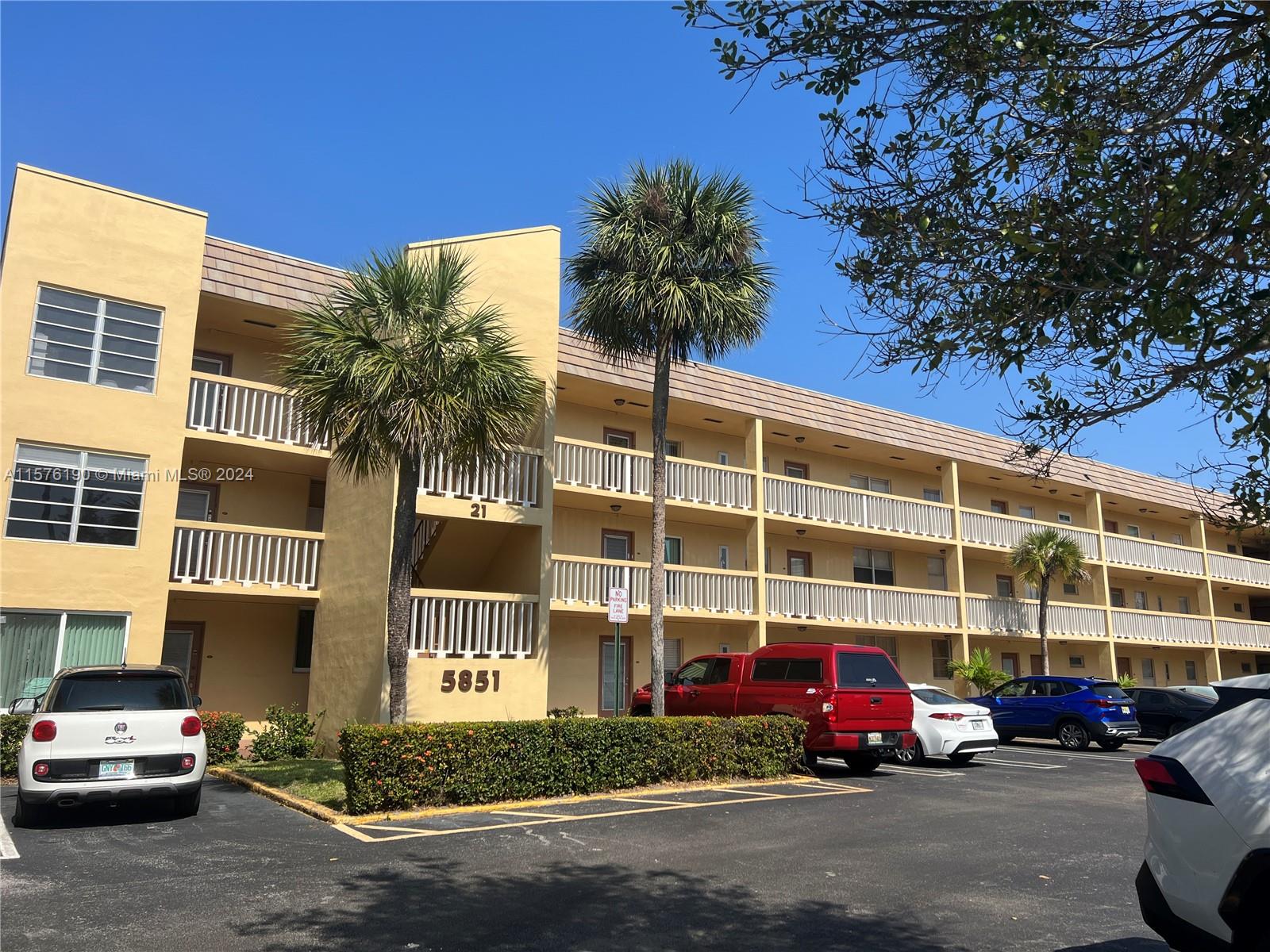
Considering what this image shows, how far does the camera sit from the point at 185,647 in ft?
61.8

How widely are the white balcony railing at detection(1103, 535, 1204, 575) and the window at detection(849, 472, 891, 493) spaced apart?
8918 mm

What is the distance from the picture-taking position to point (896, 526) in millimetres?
27828

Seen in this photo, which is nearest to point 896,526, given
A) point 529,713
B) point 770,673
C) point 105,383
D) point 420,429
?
point 770,673

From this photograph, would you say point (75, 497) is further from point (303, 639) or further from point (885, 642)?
point (885, 642)

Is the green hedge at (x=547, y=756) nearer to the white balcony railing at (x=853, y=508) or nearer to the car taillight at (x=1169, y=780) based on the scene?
the car taillight at (x=1169, y=780)

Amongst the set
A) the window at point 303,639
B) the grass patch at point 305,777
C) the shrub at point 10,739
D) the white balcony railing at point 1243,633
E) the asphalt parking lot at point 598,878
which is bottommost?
the asphalt parking lot at point 598,878

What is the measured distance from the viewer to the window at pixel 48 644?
1538cm

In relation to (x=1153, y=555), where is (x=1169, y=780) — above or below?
below

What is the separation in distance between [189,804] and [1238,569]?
134 feet

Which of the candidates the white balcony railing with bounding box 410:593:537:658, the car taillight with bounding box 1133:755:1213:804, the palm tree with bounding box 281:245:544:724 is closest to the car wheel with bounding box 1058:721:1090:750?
the white balcony railing with bounding box 410:593:537:658

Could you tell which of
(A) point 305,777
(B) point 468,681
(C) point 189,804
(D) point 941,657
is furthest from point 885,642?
(C) point 189,804

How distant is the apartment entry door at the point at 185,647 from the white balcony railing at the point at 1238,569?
1419 inches

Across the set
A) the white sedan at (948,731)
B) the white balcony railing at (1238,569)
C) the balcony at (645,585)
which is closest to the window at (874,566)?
the balcony at (645,585)

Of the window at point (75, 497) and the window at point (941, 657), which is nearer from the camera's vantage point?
the window at point (75, 497)
